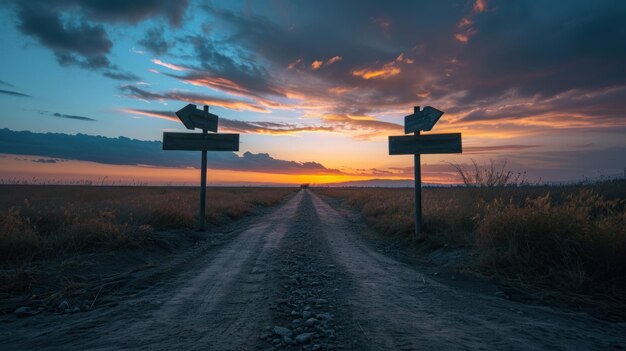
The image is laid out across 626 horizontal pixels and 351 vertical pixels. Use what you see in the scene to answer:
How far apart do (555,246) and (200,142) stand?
37.1 feet

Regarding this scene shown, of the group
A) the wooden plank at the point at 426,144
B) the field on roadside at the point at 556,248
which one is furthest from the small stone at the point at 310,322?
the wooden plank at the point at 426,144

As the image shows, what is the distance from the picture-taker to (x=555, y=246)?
570 centimetres

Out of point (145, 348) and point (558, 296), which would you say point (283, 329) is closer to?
point (145, 348)

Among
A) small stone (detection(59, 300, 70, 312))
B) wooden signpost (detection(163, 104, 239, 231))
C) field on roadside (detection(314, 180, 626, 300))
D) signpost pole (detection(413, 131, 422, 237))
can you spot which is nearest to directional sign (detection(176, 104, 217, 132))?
wooden signpost (detection(163, 104, 239, 231))

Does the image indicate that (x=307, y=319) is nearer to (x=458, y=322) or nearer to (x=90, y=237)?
(x=458, y=322)

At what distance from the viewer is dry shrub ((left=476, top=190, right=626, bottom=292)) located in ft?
16.6

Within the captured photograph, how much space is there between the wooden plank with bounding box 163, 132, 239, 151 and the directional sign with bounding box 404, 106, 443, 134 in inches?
257

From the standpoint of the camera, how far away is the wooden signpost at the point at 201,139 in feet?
39.9

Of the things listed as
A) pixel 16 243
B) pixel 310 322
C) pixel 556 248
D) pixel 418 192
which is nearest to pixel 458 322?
pixel 310 322

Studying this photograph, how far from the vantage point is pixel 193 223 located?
40.0 feet

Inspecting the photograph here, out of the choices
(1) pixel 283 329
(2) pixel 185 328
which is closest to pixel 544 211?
(1) pixel 283 329

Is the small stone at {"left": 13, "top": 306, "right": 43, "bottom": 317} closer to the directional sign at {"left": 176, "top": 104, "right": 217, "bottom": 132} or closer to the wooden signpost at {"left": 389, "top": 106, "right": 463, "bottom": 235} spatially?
the wooden signpost at {"left": 389, "top": 106, "right": 463, "bottom": 235}

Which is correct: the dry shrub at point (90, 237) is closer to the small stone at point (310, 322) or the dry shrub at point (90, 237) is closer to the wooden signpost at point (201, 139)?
the wooden signpost at point (201, 139)

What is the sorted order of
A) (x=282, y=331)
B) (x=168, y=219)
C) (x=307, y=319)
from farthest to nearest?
(x=168, y=219)
(x=307, y=319)
(x=282, y=331)
